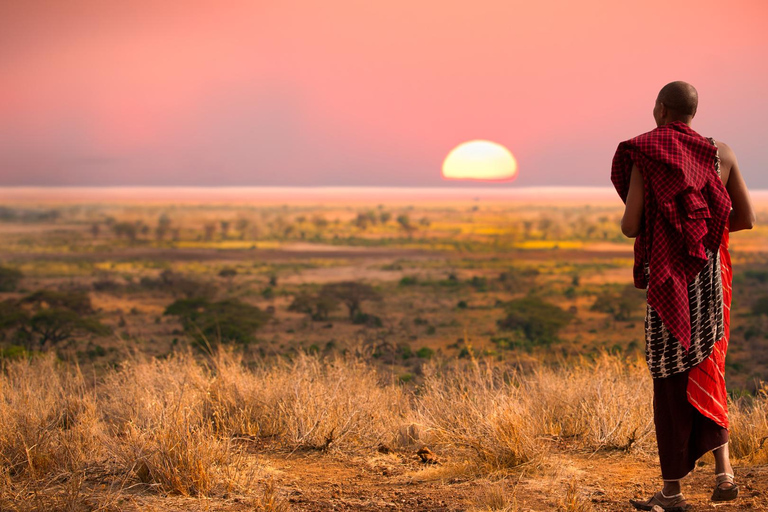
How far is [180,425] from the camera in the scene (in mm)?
4344

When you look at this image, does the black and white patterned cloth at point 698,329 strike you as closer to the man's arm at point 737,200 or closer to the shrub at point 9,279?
the man's arm at point 737,200

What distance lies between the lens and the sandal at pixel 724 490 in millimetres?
3619

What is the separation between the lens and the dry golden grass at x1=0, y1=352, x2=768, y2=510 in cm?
407

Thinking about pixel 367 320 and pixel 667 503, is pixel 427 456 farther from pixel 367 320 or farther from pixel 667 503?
pixel 367 320

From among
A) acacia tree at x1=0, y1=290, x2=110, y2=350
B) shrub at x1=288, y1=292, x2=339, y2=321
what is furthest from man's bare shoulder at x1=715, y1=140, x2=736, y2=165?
shrub at x1=288, y1=292, x2=339, y2=321

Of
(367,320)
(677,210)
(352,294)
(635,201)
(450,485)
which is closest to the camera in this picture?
(677,210)

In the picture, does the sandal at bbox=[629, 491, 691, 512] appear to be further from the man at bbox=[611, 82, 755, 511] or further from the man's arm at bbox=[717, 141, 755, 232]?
the man's arm at bbox=[717, 141, 755, 232]

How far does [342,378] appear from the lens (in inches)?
224

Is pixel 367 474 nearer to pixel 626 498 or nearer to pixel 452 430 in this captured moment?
pixel 452 430

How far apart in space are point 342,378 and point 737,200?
3154 millimetres

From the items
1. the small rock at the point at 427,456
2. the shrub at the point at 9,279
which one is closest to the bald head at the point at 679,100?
the small rock at the point at 427,456

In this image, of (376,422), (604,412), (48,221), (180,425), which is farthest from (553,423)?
(48,221)

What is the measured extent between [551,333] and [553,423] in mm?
19752

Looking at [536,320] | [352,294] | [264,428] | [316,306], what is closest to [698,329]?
[264,428]
